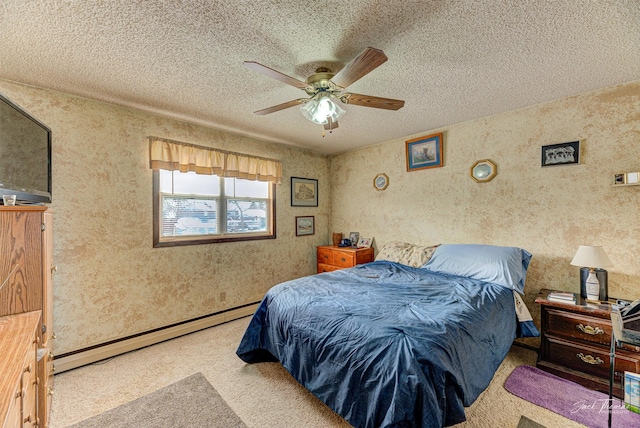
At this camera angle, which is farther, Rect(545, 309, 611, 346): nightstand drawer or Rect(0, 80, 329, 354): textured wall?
Rect(0, 80, 329, 354): textured wall

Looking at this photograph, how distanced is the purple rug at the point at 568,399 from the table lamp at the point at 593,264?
0.74 m

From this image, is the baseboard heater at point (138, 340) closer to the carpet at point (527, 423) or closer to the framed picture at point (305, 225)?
the framed picture at point (305, 225)

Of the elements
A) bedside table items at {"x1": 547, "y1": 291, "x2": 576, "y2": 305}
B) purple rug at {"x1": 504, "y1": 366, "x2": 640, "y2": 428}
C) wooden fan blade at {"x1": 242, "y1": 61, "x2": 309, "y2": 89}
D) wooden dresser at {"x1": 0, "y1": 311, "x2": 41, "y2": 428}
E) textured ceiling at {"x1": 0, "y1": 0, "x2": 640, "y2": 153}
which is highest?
textured ceiling at {"x1": 0, "y1": 0, "x2": 640, "y2": 153}

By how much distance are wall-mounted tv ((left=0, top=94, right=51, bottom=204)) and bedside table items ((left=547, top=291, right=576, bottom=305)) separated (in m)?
3.84

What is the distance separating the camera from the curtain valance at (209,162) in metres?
2.79

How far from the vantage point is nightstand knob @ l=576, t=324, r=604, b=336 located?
2004 millimetres

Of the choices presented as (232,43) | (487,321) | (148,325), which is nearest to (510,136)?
(487,321)

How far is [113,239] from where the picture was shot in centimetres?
257

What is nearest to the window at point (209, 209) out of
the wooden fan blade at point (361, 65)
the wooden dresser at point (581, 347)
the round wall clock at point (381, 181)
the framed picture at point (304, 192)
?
the framed picture at point (304, 192)

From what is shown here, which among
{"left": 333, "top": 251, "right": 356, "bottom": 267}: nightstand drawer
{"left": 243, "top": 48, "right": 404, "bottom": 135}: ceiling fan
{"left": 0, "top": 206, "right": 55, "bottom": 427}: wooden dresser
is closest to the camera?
{"left": 0, "top": 206, "right": 55, "bottom": 427}: wooden dresser

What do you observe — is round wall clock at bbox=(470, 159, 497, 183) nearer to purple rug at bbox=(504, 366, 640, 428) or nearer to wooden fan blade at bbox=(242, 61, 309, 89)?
purple rug at bbox=(504, 366, 640, 428)

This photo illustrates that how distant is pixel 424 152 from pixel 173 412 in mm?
3656

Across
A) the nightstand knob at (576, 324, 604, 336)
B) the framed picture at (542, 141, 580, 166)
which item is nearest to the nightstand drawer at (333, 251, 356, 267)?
the nightstand knob at (576, 324, 604, 336)

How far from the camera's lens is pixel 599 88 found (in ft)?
7.53
